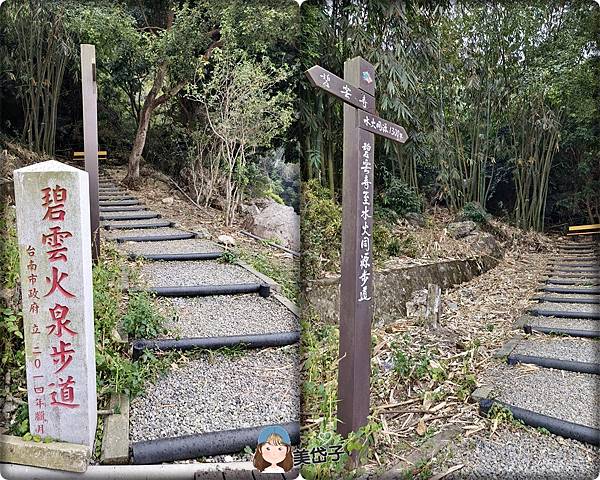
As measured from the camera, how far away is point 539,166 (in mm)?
1836

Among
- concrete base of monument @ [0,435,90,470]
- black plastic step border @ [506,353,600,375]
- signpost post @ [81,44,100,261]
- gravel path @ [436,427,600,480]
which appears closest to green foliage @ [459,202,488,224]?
black plastic step border @ [506,353,600,375]

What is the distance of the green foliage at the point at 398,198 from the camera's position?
1.84m

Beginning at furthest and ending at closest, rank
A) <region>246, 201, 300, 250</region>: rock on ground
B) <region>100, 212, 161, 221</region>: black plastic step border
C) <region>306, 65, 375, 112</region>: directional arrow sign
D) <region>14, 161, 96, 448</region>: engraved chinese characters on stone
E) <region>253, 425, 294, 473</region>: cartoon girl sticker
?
1. <region>100, 212, 161, 221</region>: black plastic step border
2. <region>246, 201, 300, 250</region>: rock on ground
3. <region>253, 425, 294, 473</region>: cartoon girl sticker
4. <region>14, 161, 96, 448</region>: engraved chinese characters on stone
5. <region>306, 65, 375, 112</region>: directional arrow sign

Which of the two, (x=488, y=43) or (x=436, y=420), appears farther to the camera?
(x=488, y=43)

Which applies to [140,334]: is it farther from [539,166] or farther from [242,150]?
[539,166]

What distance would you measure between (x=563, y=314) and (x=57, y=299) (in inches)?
73.0

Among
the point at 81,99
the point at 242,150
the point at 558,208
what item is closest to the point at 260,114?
the point at 242,150

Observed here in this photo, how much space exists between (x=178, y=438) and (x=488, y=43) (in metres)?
1.87

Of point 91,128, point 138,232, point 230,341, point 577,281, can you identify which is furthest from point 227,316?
point 577,281

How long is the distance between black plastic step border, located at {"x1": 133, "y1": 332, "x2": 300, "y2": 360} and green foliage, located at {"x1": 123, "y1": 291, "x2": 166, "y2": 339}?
31 mm

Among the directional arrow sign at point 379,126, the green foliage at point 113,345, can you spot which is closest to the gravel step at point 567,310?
the directional arrow sign at point 379,126

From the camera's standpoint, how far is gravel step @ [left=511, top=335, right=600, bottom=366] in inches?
69.1

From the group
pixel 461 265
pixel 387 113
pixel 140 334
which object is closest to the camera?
pixel 140 334

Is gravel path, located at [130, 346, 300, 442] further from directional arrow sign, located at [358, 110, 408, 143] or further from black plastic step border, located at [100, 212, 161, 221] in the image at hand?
directional arrow sign, located at [358, 110, 408, 143]
